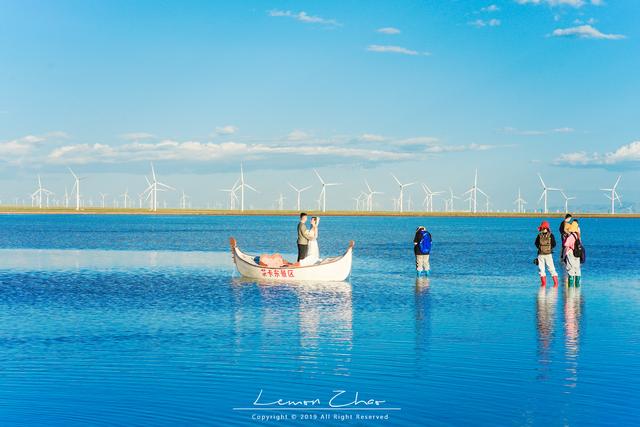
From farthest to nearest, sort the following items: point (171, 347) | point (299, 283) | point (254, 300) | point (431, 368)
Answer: point (299, 283)
point (254, 300)
point (171, 347)
point (431, 368)

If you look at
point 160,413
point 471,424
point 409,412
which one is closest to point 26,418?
point 160,413

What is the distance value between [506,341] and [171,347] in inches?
305

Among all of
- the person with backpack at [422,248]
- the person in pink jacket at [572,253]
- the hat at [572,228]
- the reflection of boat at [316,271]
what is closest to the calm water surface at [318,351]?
the person in pink jacket at [572,253]

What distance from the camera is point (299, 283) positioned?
116 feet

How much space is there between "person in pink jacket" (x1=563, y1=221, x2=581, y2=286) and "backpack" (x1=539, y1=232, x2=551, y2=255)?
64 centimetres

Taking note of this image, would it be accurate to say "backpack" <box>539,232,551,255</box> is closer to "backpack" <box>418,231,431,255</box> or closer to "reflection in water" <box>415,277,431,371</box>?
"reflection in water" <box>415,277,431,371</box>

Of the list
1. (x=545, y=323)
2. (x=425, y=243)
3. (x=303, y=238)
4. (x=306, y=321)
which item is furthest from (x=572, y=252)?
(x=306, y=321)

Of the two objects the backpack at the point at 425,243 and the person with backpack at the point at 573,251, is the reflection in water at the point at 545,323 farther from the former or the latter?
the backpack at the point at 425,243

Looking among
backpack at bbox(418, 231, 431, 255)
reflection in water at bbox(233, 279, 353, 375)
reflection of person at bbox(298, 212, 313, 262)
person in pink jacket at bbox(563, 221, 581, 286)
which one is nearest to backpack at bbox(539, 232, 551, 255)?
person in pink jacket at bbox(563, 221, 581, 286)

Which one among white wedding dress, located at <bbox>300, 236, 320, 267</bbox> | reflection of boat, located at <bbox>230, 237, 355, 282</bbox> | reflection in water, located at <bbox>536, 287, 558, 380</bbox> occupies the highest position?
white wedding dress, located at <bbox>300, 236, 320, 267</bbox>

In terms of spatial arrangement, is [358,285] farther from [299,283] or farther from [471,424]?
[471,424]

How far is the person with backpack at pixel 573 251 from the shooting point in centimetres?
3191

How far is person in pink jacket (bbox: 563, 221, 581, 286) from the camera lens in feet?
105

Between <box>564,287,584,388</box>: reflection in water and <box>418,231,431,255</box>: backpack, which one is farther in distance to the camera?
<box>418,231,431,255</box>: backpack
